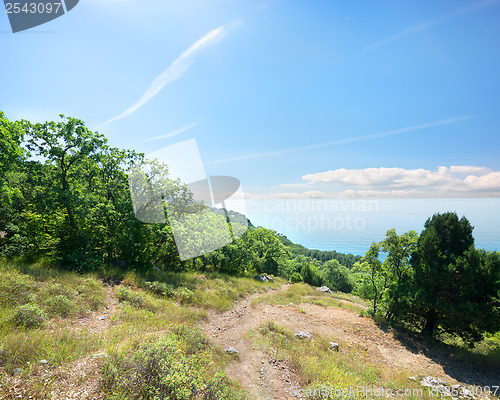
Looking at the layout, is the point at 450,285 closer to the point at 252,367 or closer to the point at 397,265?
the point at 397,265

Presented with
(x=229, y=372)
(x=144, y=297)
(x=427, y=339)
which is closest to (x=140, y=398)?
(x=229, y=372)

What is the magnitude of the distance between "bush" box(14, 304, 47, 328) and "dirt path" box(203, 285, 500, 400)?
586 cm

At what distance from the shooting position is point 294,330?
1089cm

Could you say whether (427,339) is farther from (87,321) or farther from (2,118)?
(2,118)

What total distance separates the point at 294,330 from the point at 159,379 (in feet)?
27.5

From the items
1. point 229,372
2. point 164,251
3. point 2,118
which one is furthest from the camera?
point 164,251

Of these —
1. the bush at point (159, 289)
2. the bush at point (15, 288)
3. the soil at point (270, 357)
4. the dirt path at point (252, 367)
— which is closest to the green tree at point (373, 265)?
the soil at point (270, 357)

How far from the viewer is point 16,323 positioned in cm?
577

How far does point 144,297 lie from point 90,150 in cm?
1092

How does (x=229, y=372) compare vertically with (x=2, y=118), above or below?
below

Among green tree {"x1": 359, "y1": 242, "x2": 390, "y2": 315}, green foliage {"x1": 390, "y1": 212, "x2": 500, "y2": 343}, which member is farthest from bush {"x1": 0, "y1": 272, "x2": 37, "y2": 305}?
green foliage {"x1": 390, "y1": 212, "x2": 500, "y2": 343}

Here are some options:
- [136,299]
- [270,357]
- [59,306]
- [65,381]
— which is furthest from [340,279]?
[65,381]

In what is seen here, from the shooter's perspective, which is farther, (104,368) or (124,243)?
(124,243)

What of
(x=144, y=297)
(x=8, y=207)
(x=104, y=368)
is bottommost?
(x=144, y=297)
